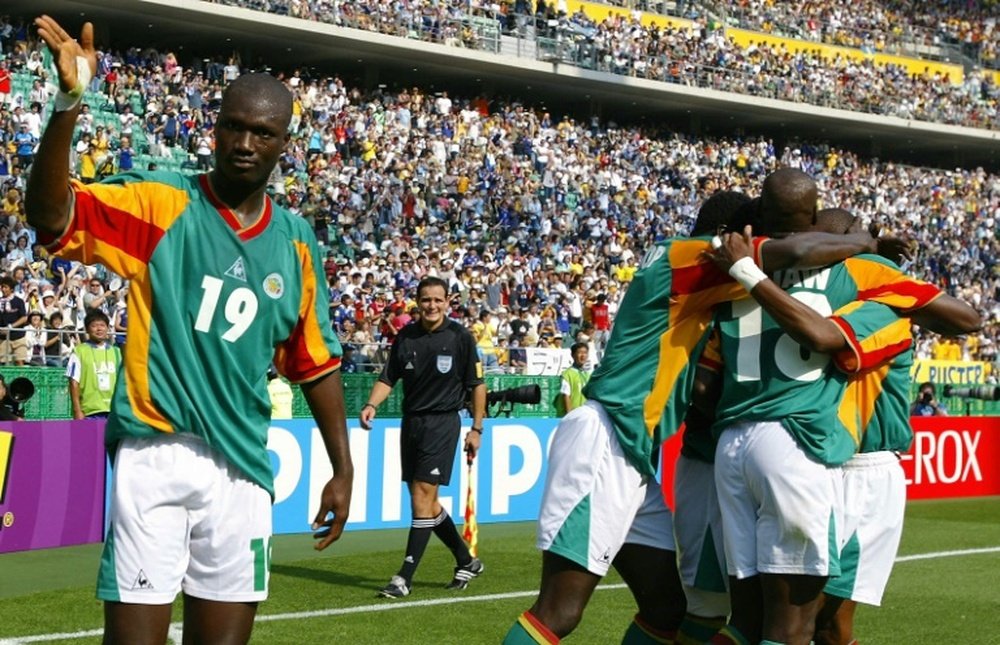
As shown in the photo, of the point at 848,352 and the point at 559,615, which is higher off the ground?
the point at 848,352

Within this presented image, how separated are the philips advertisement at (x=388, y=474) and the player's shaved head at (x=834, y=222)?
7533 millimetres

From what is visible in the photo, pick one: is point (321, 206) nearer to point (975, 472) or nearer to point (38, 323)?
point (38, 323)

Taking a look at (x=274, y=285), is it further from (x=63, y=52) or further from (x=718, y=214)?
(x=718, y=214)

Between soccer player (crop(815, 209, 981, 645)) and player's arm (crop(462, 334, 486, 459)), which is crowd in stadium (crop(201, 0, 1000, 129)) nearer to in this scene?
player's arm (crop(462, 334, 486, 459))

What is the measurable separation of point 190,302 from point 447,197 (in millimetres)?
26883

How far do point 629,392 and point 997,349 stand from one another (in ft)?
106

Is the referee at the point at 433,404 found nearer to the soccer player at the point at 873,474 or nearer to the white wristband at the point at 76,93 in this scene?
the soccer player at the point at 873,474

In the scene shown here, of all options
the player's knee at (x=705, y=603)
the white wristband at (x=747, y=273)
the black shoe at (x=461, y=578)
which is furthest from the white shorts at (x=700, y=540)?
the black shoe at (x=461, y=578)

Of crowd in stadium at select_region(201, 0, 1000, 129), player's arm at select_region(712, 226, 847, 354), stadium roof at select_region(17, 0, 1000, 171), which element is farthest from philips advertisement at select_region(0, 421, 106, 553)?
crowd in stadium at select_region(201, 0, 1000, 129)

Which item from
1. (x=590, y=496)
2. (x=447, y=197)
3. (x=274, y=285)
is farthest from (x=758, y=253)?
(x=447, y=197)

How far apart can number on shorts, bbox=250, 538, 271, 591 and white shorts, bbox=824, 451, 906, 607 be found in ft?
7.64

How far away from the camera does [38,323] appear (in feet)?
59.7

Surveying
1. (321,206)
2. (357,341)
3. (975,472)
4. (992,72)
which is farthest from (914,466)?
(992,72)

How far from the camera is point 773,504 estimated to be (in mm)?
5180
